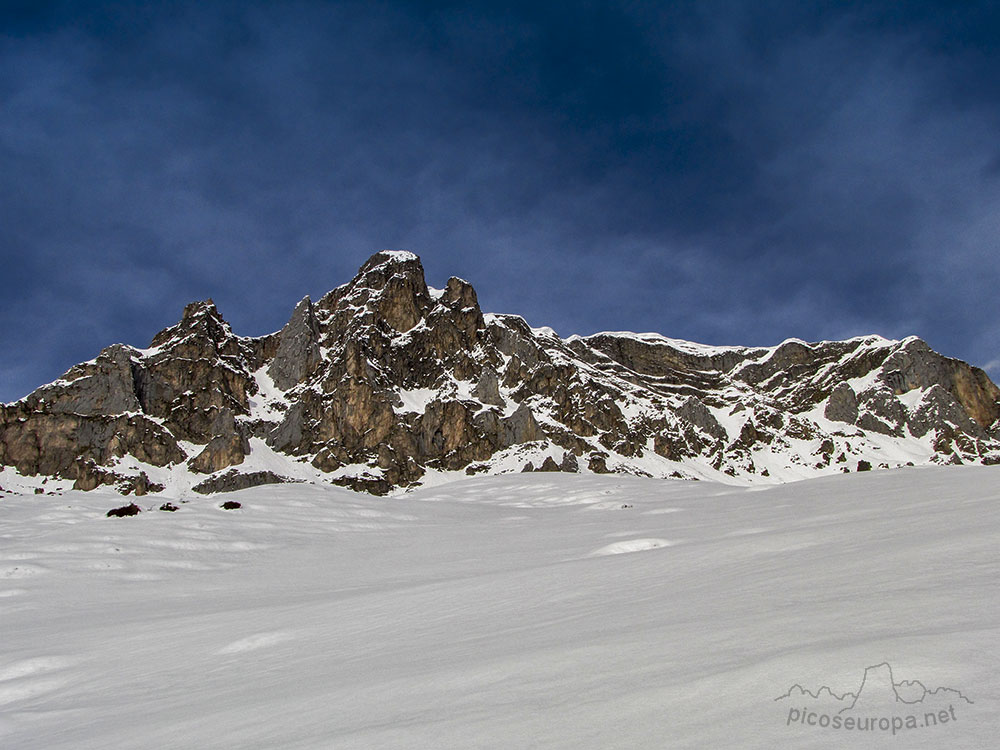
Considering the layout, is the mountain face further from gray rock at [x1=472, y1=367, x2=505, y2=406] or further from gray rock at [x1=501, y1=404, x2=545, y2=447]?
gray rock at [x1=472, y1=367, x2=505, y2=406]

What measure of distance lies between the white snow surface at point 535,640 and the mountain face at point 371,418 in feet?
458

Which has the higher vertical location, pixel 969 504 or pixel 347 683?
pixel 969 504

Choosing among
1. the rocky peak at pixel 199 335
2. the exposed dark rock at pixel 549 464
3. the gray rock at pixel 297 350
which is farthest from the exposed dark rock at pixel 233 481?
the exposed dark rock at pixel 549 464

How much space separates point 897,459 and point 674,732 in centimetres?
21540

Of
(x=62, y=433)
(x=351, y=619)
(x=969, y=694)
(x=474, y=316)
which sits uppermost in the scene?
(x=474, y=316)

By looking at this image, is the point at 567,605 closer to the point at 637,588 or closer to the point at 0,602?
the point at 637,588

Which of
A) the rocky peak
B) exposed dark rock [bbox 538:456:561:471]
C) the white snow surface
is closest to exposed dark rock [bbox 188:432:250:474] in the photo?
the rocky peak

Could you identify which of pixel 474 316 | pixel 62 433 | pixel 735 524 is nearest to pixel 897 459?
pixel 474 316

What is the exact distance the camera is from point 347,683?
399cm
